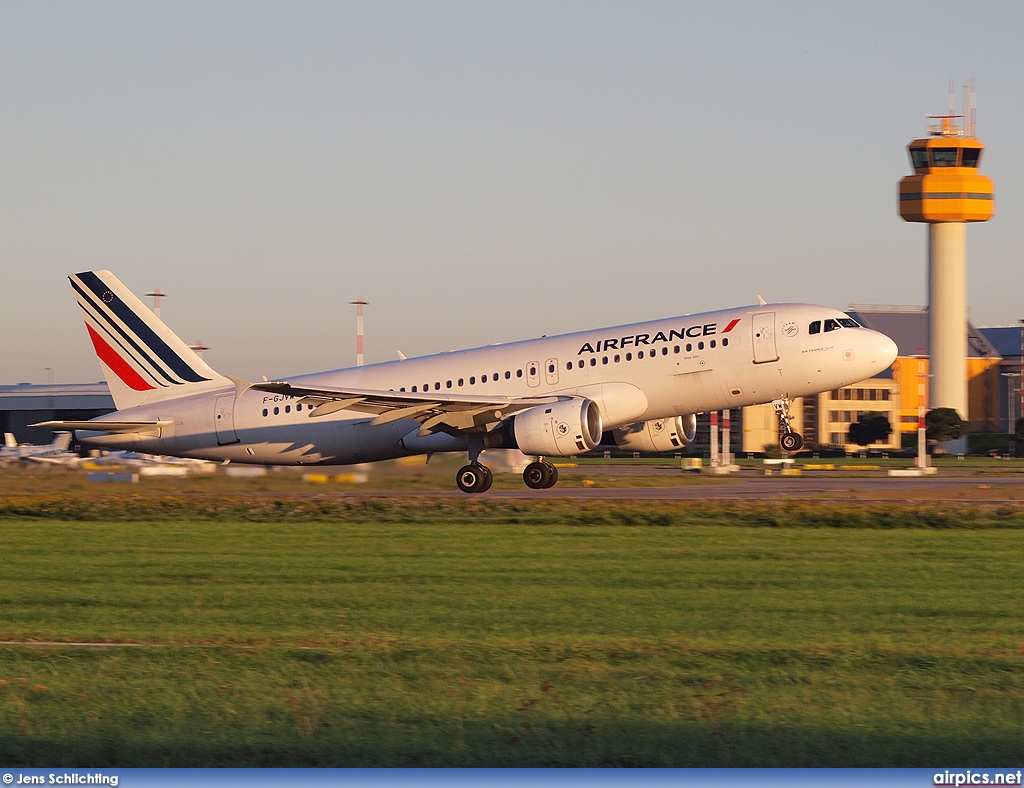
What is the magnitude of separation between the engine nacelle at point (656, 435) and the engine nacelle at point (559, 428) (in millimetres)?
3110

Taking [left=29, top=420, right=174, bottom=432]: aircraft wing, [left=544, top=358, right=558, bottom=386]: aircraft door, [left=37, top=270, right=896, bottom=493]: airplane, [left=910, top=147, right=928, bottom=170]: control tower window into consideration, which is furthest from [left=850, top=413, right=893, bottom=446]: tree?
[left=29, top=420, right=174, bottom=432]: aircraft wing

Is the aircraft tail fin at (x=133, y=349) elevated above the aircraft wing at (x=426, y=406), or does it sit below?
above

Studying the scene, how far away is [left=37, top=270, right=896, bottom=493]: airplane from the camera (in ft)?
106

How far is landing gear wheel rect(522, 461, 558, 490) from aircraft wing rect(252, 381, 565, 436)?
2060 millimetres

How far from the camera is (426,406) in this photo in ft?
109

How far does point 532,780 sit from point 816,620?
1007cm

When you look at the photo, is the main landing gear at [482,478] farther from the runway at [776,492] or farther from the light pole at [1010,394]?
the light pole at [1010,394]

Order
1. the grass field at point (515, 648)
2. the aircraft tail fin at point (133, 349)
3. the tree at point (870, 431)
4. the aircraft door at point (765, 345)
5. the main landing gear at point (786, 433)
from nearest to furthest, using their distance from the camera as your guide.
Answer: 1. the grass field at point (515, 648)
2. the main landing gear at point (786, 433)
3. the aircraft door at point (765, 345)
4. the aircraft tail fin at point (133, 349)
5. the tree at point (870, 431)

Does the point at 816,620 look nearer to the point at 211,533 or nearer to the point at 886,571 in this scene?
the point at 886,571

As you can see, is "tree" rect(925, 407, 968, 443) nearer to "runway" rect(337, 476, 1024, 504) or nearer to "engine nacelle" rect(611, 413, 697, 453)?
"runway" rect(337, 476, 1024, 504)

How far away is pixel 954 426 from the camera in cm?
9512

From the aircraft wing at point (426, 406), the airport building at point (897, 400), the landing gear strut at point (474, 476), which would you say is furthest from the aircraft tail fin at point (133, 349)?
the airport building at point (897, 400)

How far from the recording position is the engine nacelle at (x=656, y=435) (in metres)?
35.3

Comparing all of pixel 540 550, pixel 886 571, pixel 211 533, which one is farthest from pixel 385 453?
pixel 886 571
